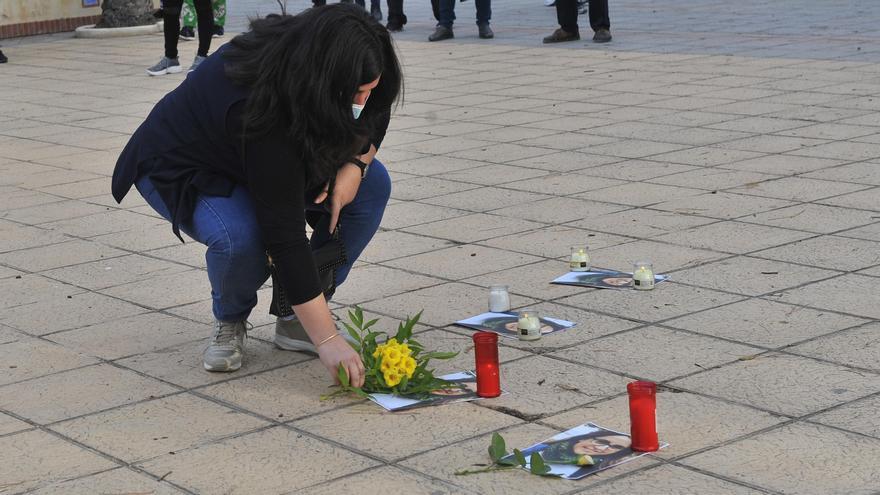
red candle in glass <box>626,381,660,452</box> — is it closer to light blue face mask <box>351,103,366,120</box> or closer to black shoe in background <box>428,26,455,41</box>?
light blue face mask <box>351,103,366,120</box>

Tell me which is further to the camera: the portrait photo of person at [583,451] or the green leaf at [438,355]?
the green leaf at [438,355]

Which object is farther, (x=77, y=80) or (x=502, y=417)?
(x=77, y=80)

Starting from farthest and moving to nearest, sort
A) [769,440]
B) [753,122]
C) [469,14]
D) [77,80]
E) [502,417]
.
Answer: [469,14] → [77,80] → [753,122] → [502,417] → [769,440]

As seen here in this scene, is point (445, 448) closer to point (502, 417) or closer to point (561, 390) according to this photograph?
point (502, 417)

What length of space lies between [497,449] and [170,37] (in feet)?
31.2

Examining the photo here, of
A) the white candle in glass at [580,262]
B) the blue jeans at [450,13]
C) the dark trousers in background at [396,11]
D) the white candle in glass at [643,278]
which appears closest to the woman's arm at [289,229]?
the white candle in glass at [643,278]

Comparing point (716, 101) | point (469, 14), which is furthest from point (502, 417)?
point (469, 14)

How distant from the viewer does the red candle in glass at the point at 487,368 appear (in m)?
3.67

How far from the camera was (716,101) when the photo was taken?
29.1ft

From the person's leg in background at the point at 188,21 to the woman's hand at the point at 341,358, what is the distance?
39.3ft

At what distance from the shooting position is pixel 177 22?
12023 millimetres

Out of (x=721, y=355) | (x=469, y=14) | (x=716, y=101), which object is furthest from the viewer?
(x=469, y=14)

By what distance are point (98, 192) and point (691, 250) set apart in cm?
341

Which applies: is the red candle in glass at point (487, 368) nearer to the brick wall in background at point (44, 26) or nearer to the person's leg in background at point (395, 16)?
the person's leg in background at point (395, 16)
